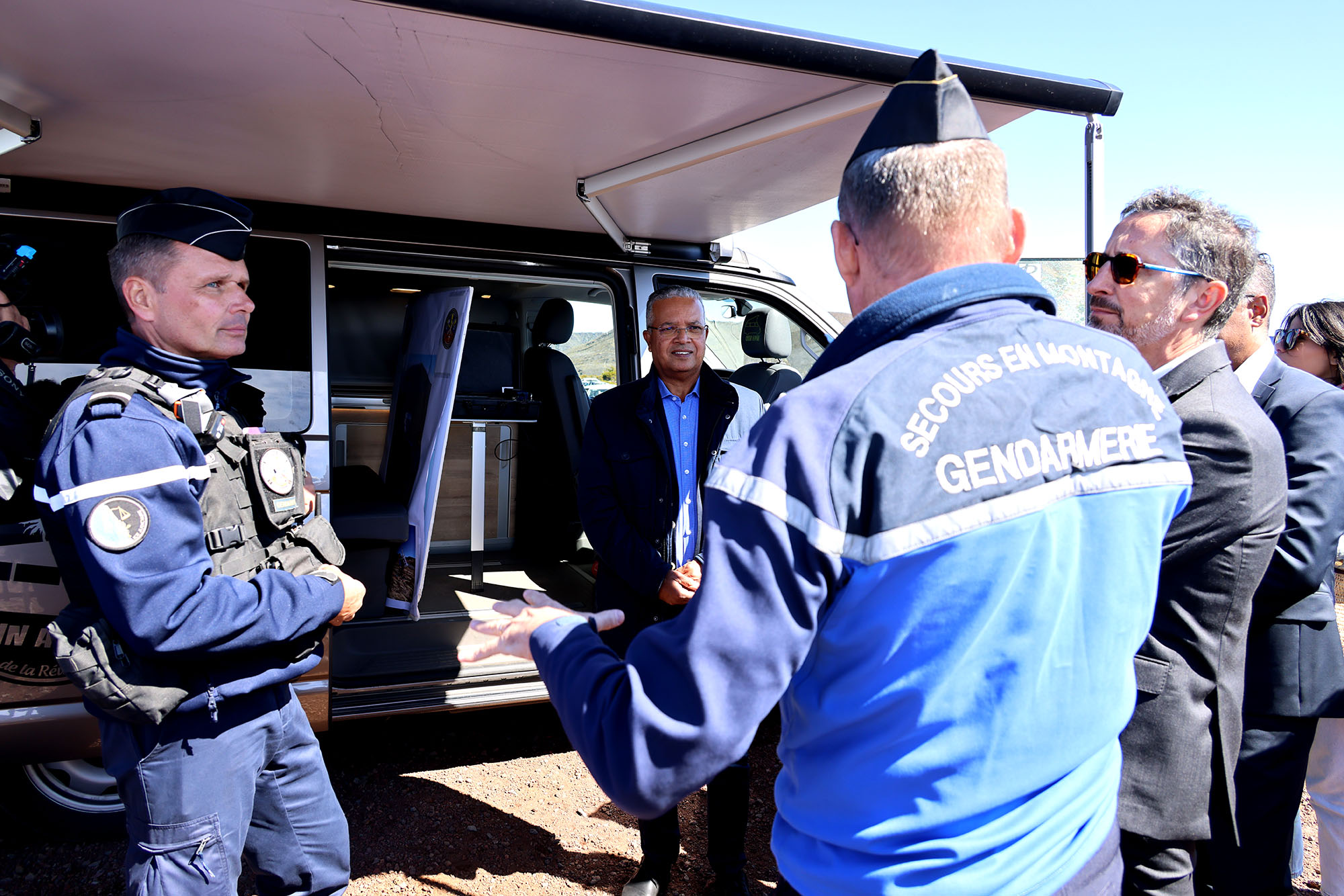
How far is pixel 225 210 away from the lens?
6.38 ft

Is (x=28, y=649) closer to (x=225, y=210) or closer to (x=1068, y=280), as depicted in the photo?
(x=225, y=210)

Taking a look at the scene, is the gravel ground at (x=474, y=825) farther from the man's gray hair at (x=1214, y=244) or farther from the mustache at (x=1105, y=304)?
the man's gray hair at (x=1214, y=244)

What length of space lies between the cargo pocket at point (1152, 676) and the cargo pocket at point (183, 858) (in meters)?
1.94

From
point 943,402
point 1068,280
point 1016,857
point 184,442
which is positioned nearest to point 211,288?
point 184,442

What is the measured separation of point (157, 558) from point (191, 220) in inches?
32.9

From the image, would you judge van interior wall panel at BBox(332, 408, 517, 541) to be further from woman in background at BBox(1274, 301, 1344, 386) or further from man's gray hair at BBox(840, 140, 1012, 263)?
man's gray hair at BBox(840, 140, 1012, 263)

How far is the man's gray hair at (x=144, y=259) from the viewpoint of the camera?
183cm

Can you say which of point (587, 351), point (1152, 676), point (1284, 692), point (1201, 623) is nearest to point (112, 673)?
point (1152, 676)

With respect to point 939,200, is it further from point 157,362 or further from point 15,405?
point 15,405

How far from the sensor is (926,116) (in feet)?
3.44

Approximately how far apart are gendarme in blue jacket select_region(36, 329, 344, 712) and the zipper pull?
0.28 metres

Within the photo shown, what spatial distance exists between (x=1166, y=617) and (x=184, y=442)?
208cm

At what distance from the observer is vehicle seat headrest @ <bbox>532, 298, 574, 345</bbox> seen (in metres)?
5.18

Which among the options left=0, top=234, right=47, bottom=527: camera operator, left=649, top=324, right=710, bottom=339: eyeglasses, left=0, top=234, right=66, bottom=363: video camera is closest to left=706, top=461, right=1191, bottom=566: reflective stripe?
left=649, top=324, right=710, bottom=339: eyeglasses
